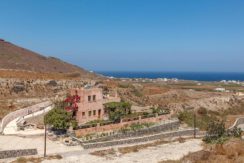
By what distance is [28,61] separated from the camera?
141 m

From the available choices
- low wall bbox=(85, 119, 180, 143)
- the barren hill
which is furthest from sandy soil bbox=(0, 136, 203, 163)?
the barren hill

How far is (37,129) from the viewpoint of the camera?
4522 cm

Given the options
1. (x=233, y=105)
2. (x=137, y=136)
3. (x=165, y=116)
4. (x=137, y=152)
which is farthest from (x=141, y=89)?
(x=137, y=152)

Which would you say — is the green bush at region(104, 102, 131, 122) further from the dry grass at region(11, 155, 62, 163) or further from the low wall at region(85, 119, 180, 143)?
the dry grass at region(11, 155, 62, 163)

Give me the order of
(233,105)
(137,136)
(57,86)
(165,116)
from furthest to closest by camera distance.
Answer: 1. (233,105)
2. (57,86)
3. (165,116)
4. (137,136)

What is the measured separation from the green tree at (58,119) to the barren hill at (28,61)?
81499 mm

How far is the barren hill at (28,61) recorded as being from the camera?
126606mm

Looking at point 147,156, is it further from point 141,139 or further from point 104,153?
point 141,139

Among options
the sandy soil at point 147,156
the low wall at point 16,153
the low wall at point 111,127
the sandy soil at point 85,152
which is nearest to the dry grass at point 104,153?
the sandy soil at point 85,152

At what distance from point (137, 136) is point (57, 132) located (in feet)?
37.0

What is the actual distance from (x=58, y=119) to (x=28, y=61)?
10415cm

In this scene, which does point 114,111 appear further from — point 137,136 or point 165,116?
point 165,116

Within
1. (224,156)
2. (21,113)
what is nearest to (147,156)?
(224,156)

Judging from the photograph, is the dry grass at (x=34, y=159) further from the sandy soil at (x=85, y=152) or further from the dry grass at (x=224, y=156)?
the dry grass at (x=224, y=156)
